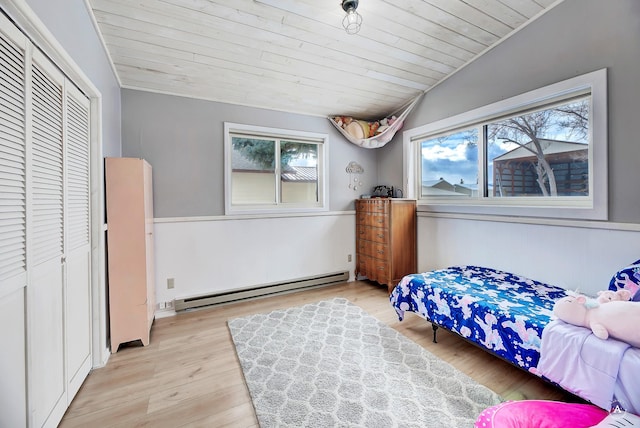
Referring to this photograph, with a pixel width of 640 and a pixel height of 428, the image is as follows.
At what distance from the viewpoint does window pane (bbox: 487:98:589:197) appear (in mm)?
2215

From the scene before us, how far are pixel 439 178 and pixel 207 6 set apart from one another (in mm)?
2899

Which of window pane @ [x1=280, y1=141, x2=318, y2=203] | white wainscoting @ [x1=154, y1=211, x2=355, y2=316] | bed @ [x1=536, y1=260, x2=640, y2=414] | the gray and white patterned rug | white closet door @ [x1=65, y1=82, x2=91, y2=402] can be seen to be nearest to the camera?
bed @ [x1=536, y1=260, x2=640, y2=414]

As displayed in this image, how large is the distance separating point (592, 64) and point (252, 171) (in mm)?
3189

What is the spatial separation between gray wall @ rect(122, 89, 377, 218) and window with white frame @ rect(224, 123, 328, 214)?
13 centimetres

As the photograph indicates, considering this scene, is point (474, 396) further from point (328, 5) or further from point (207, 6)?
point (207, 6)

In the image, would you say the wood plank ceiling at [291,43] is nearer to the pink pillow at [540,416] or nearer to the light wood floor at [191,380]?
the light wood floor at [191,380]

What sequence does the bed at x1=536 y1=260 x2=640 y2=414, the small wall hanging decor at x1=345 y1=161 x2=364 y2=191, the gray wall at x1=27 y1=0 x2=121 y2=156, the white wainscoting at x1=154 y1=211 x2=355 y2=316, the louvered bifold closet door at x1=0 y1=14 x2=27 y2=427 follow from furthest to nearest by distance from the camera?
the small wall hanging decor at x1=345 y1=161 x2=364 y2=191 → the white wainscoting at x1=154 y1=211 x2=355 y2=316 → the gray wall at x1=27 y1=0 x2=121 y2=156 → the bed at x1=536 y1=260 x2=640 y2=414 → the louvered bifold closet door at x1=0 y1=14 x2=27 y2=427

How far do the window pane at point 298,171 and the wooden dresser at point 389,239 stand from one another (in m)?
0.77

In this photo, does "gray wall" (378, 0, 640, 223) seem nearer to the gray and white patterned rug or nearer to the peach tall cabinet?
the gray and white patterned rug

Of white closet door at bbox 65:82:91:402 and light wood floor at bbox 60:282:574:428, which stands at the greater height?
white closet door at bbox 65:82:91:402

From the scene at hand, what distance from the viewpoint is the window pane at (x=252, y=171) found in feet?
10.8

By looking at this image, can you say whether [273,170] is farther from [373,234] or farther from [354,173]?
[373,234]

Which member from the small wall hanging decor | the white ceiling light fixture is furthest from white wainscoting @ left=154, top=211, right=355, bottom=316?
the white ceiling light fixture

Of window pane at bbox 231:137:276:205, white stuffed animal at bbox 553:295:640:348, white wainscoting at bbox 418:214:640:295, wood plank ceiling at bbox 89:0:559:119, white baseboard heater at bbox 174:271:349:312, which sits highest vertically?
wood plank ceiling at bbox 89:0:559:119
